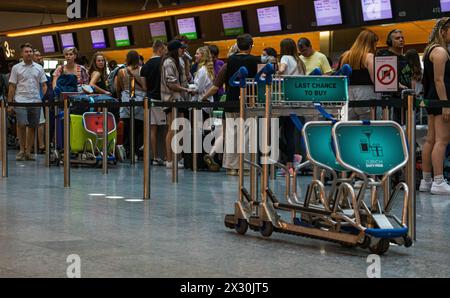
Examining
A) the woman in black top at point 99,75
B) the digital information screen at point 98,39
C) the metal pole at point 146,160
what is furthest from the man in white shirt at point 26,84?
the digital information screen at point 98,39

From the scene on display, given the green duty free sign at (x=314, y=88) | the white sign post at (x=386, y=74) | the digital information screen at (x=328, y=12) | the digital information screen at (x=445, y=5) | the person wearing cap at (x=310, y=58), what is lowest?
the green duty free sign at (x=314, y=88)

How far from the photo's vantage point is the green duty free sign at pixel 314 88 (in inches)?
223

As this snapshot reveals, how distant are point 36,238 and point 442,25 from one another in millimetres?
4630

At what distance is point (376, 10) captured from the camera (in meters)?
14.1

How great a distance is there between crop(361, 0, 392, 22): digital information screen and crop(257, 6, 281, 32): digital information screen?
2.17 metres

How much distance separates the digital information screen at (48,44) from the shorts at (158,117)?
1098 cm

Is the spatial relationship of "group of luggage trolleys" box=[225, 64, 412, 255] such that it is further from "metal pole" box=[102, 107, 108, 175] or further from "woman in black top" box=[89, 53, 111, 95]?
"woman in black top" box=[89, 53, 111, 95]

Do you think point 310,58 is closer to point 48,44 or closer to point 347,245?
point 347,245

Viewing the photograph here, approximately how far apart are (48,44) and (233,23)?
7639mm

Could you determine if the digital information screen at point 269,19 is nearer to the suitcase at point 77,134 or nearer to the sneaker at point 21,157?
the suitcase at point 77,134

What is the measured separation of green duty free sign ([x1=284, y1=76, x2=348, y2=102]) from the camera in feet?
18.6
